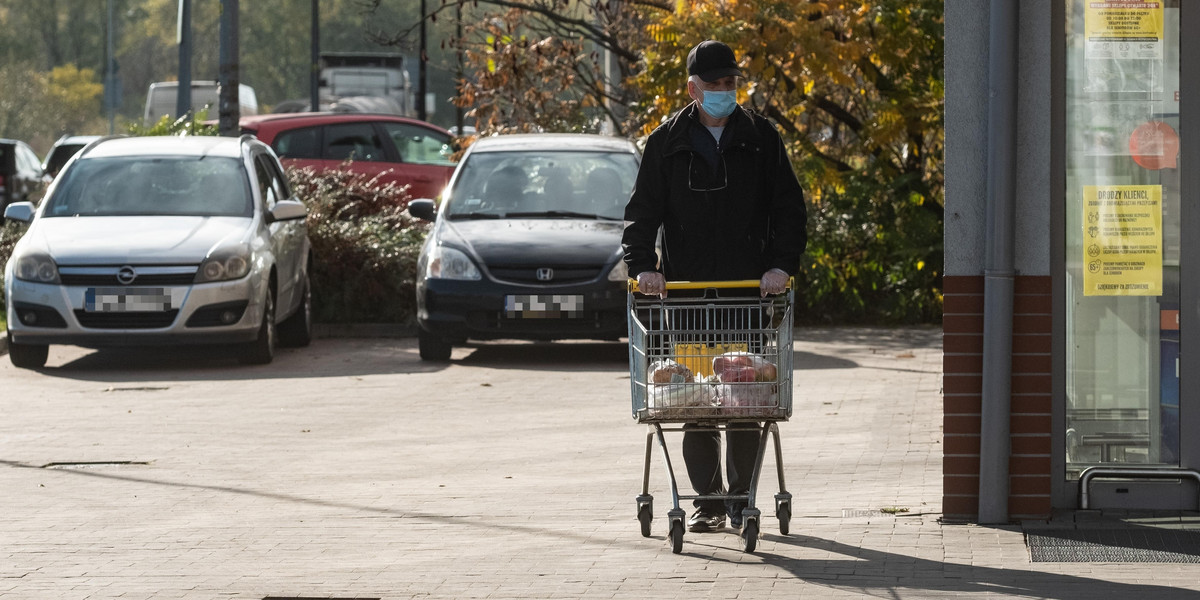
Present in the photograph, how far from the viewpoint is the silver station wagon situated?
12.6 m

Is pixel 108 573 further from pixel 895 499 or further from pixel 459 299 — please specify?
pixel 459 299

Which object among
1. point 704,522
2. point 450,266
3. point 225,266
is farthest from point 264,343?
point 704,522

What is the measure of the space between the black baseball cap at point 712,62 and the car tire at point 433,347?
23.0 feet

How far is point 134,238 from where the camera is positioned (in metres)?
12.8

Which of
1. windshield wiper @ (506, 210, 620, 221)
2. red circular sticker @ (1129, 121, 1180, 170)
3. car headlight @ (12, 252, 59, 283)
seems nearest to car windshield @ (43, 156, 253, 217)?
car headlight @ (12, 252, 59, 283)

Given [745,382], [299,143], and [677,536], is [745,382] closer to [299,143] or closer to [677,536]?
[677,536]

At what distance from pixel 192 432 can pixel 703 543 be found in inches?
167

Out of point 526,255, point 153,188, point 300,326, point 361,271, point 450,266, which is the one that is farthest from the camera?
point 361,271

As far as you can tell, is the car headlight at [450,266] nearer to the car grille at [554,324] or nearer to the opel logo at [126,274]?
the car grille at [554,324]

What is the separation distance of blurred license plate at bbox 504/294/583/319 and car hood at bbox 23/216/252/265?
2074 mm

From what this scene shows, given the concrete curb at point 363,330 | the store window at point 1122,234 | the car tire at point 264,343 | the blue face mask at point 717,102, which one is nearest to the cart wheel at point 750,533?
the store window at point 1122,234

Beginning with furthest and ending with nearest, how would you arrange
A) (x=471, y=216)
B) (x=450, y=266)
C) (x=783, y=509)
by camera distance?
(x=471, y=216) → (x=450, y=266) → (x=783, y=509)

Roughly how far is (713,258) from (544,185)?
24.4ft

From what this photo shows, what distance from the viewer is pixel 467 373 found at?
12.7 m
